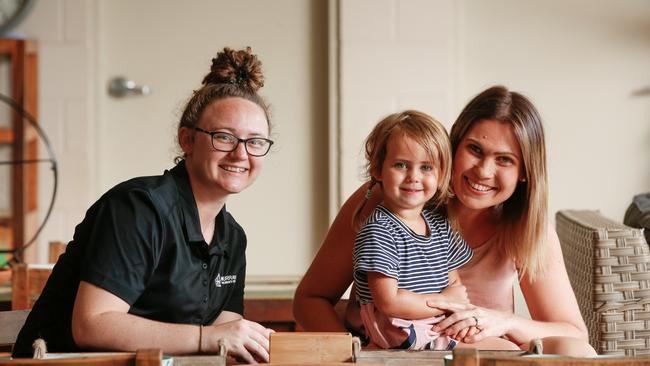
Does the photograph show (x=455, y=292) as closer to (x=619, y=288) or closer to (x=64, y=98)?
(x=619, y=288)

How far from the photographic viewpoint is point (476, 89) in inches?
164

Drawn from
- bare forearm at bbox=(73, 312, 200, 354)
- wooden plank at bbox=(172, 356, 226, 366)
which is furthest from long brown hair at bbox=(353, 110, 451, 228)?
wooden plank at bbox=(172, 356, 226, 366)

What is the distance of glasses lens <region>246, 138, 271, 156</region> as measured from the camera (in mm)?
1842

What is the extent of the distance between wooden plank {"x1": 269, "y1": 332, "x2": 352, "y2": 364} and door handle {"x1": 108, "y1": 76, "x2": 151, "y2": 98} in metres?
3.00

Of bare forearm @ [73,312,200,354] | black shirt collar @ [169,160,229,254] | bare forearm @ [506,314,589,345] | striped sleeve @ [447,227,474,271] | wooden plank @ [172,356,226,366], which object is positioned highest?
black shirt collar @ [169,160,229,254]

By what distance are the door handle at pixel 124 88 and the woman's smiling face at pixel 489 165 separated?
242 centimetres

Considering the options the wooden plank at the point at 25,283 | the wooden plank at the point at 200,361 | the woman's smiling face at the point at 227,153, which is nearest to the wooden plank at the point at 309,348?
the wooden plank at the point at 200,361

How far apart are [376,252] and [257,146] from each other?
330 millimetres

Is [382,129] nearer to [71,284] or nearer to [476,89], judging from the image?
[71,284]

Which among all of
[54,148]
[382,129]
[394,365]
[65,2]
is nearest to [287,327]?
[382,129]

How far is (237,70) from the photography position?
1.98m

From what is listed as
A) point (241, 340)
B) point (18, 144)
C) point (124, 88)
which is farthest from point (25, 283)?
point (124, 88)

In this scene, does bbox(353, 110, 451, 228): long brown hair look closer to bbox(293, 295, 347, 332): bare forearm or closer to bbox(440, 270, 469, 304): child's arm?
bbox(440, 270, 469, 304): child's arm

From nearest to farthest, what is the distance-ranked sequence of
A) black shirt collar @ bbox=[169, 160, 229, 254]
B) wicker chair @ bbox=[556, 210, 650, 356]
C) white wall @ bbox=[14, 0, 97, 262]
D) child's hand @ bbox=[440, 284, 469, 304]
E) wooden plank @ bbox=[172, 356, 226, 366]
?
wooden plank @ bbox=[172, 356, 226, 366] < black shirt collar @ bbox=[169, 160, 229, 254] < child's hand @ bbox=[440, 284, 469, 304] < wicker chair @ bbox=[556, 210, 650, 356] < white wall @ bbox=[14, 0, 97, 262]
